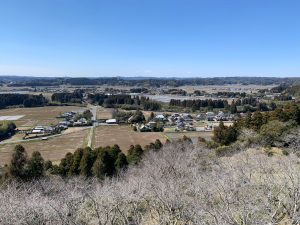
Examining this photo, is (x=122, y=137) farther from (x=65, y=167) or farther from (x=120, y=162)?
(x=120, y=162)

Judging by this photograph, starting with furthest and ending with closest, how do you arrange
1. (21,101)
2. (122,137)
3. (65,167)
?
(21,101) → (122,137) → (65,167)

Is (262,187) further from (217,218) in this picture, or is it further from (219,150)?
(219,150)

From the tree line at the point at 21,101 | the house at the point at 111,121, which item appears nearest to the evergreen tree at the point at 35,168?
the house at the point at 111,121

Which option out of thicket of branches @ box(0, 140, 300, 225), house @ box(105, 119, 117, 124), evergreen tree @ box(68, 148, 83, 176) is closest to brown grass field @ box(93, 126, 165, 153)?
house @ box(105, 119, 117, 124)

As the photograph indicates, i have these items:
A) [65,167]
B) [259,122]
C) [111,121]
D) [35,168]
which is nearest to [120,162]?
[65,167]

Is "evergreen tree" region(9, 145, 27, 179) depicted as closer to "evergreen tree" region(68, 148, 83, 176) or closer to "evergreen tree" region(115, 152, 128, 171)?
"evergreen tree" region(68, 148, 83, 176)

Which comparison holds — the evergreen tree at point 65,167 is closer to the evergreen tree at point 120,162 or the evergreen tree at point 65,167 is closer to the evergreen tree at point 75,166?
the evergreen tree at point 75,166
